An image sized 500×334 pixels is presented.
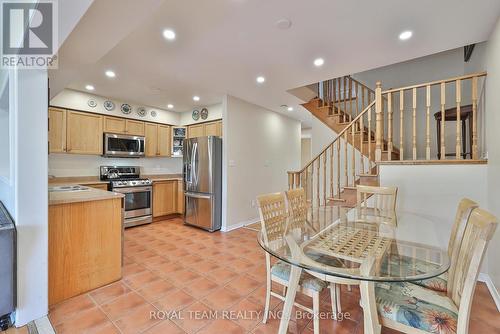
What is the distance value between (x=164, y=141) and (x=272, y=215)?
3.96m

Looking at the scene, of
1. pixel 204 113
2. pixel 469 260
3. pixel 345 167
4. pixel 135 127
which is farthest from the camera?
pixel 204 113

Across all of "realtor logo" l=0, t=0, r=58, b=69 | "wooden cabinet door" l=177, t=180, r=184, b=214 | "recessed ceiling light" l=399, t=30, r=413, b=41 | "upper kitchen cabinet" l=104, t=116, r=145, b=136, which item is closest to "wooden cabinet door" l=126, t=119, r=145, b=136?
"upper kitchen cabinet" l=104, t=116, r=145, b=136

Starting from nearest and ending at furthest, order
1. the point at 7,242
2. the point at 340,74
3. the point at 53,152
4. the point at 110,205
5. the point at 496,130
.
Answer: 1. the point at 7,242
2. the point at 496,130
3. the point at 110,205
4. the point at 340,74
5. the point at 53,152

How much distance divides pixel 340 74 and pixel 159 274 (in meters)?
3.33

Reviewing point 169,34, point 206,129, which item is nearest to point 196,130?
point 206,129

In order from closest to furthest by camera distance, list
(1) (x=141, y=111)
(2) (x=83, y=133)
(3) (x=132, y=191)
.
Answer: (2) (x=83, y=133) → (3) (x=132, y=191) → (1) (x=141, y=111)

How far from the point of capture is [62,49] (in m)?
1.82

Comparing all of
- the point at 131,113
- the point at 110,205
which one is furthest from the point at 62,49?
the point at 131,113

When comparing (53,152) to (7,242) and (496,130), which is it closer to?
(7,242)

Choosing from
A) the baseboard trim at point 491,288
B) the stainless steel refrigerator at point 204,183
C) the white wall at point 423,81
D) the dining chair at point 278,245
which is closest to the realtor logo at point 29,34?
the dining chair at point 278,245

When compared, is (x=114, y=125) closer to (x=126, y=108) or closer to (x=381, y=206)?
(x=126, y=108)

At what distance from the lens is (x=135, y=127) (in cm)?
466

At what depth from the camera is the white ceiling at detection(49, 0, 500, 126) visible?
5.75ft

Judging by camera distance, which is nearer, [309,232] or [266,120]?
[309,232]
